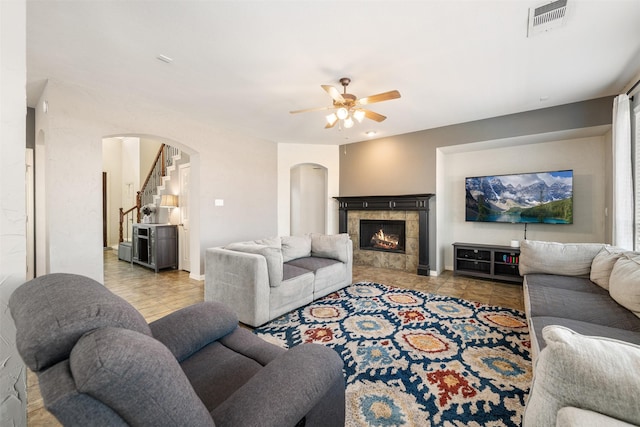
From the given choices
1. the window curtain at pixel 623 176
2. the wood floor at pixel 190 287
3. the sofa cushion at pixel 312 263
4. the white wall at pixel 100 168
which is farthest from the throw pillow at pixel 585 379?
the white wall at pixel 100 168

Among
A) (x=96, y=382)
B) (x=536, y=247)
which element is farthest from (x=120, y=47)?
(x=536, y=247)

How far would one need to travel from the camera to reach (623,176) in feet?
9.75

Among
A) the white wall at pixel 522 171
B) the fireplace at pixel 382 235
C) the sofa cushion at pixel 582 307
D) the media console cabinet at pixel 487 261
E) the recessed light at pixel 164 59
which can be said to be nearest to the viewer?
the sofa cushion at pixel 582 307

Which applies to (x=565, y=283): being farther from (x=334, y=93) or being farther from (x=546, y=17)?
(x=334, y=93)

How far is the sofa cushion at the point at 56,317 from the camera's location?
2.14ft

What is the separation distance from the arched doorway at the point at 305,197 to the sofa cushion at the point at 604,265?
5.41m

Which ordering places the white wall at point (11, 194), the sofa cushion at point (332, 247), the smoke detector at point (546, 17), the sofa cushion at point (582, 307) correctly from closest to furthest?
1. the white wall at point (11, 194)
2. the sofa cushion at point (582, 307)
3. the smoke detector at point (546, 17)
4. the sofa cushion at point (332, 247)

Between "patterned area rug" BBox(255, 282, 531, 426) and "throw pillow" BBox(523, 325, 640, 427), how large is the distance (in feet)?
2.98

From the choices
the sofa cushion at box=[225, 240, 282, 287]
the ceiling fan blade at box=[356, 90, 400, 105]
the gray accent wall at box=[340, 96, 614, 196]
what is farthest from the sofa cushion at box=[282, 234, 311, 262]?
the gray accent wall at box=[340, 96, 614, 196]

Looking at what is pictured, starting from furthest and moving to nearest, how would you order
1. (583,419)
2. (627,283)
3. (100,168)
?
(100,168)
(627,283)
(583,419)

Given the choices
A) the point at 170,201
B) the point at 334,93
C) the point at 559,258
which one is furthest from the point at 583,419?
the point at 170,201

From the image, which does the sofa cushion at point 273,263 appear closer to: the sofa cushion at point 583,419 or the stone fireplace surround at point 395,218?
the sofa cushion at point 583,419

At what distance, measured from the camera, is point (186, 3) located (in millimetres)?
1928

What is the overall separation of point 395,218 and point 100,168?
4.62 metres
